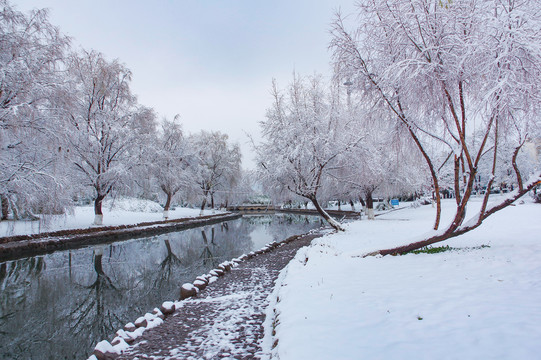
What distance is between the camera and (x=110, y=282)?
29.8 ft

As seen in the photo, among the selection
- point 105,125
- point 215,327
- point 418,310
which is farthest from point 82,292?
point 105,125

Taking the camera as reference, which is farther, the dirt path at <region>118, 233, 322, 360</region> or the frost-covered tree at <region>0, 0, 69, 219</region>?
the frost-covered tree at <region>0, 0, 69, 219</region>

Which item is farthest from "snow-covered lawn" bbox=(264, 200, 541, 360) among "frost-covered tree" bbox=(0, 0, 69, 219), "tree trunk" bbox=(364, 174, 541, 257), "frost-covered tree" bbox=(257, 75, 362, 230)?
"frost-covered tree" bbox=(0, 0, 69, 219)

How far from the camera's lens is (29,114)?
10.6m

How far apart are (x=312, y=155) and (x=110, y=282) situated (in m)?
9.81

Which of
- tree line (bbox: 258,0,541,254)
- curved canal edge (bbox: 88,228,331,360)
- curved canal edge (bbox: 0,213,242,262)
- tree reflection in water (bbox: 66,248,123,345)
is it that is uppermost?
tree line (bbox: 258,0,541,254)

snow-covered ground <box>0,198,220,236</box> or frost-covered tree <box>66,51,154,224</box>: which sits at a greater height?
frost-covered tree <box>66,51,154,224</box>

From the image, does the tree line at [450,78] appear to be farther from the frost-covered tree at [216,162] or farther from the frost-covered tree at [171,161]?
the frost-covered tree at [216,162]

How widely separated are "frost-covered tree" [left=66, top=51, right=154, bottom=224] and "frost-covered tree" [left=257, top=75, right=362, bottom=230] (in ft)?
30.2

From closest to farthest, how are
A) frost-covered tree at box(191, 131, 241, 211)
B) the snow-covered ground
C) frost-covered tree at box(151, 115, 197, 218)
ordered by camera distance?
the snow-covered ground
frost-covered tree at box(151, 115, 197, 218)
frost-covered tree at box(191, 131, 241, 211)

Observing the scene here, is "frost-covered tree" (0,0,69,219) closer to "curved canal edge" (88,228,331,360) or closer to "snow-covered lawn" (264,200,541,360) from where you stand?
"curved canal edge" (88,228,331,360)

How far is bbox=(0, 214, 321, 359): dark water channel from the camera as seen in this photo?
534 centimetres

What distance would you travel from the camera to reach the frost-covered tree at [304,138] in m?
14.5

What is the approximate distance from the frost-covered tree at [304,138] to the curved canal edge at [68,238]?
923cm
